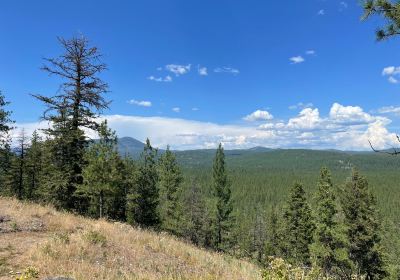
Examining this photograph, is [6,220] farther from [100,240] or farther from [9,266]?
[9,266]

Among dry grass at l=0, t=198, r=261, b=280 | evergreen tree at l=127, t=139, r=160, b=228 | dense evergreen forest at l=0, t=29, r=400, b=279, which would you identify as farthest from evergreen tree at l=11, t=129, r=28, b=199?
dry grass at l=0, t=198, r=261, b=280

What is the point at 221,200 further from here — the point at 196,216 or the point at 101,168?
the point at 101,168

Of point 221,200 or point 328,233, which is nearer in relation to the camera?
point 328,233

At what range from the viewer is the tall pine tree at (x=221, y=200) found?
156 ft

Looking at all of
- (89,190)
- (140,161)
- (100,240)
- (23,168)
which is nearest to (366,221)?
(140,161)

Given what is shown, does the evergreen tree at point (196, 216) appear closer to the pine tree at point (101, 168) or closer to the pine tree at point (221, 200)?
the pine tree at point (221, 200)

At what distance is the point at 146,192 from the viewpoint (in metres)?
37.4

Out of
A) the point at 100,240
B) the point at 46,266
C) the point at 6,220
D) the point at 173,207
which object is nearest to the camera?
the point at 46,266

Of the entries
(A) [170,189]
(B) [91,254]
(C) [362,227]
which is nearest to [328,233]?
(C) [362,227]

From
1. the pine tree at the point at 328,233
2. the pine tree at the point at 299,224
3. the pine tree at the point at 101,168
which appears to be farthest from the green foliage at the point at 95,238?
the pine tree at the point at 299,224

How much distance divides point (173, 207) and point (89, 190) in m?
22.2

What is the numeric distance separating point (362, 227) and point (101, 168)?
84.3 ft

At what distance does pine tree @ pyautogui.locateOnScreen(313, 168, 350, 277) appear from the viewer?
31672mm

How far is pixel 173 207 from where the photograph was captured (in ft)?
144
